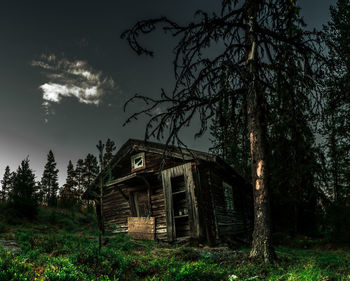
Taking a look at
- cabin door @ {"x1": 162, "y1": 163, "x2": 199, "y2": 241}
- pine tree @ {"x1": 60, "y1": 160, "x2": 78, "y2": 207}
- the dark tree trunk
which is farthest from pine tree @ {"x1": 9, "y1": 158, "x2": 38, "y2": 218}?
pine tree @ {"x1": 60, "y1": 160, "x2": 78, "y2": 207}

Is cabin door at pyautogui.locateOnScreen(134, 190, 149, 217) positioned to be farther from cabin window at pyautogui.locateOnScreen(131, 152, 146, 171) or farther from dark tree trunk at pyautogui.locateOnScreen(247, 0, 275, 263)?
dark tree trunk at pyautogui.locateOnScreen(247, 0, 275, 263)

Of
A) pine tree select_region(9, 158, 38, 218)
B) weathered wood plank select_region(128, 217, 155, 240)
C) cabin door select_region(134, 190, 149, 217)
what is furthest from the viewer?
pine tree select_region(9, 158, 38, 218)

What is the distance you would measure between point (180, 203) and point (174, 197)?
0.48 meters

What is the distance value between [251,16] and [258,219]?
561 cm

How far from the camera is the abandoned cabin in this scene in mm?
11695

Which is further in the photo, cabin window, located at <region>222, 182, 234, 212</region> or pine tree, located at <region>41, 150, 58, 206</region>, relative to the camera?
pine tree, located at <region>41, 150, 58, 206</region>

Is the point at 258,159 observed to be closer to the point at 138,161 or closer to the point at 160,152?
the point at 160,152

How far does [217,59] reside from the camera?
23.4 ft

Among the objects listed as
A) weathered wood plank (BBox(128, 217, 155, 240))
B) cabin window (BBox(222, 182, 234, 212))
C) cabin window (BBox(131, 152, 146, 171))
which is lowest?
weathered wood plank (BBox(128, 217, 155, 240))

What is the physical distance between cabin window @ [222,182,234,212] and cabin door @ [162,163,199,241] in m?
2.67

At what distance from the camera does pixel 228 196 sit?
15.0 metres

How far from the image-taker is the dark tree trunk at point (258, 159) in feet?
19.4

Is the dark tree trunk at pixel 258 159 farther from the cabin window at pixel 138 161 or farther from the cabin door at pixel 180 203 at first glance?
the cabin window at pixel 138 161

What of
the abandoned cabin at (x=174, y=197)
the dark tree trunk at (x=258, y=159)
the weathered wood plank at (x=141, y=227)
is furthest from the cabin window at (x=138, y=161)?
the dark tree trunk at (x=258, y=159)
